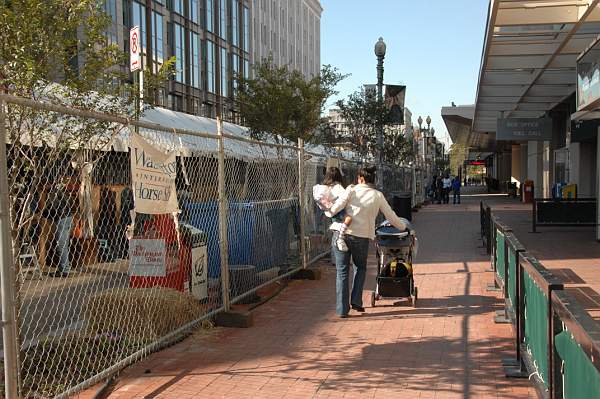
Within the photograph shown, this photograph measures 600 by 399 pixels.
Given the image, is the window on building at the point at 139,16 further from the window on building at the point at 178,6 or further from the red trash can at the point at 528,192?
the red trash can at the point at 528,192

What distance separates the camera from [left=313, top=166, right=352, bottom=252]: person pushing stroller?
7.52 meters

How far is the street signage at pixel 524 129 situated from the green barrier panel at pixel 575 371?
70.0ft

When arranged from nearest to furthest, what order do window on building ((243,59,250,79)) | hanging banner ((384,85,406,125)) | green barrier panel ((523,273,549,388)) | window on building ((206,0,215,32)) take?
green barrier panel ((523,273,549,388)) < hanging banner ((384,85,406,125)) < window on building ((206,0,215,32)) < window on building ((243,59,250,79))

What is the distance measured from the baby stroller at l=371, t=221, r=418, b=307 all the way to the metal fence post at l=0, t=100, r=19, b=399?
16.5ft

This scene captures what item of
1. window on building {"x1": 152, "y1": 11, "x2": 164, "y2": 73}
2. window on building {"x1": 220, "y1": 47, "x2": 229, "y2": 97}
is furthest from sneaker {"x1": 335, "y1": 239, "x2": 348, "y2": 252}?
window on building {"x1": 220, "y1": 47, "x2": 229, "y2": 97}

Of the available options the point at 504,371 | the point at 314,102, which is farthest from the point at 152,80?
the point at 314,102

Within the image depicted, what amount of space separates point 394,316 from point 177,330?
268 cm

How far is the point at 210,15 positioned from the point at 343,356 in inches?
1777

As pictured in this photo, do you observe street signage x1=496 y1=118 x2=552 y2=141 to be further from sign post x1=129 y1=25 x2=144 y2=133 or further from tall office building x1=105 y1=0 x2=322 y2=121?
sign post x1=129 y1=25 x2=144 y2=133

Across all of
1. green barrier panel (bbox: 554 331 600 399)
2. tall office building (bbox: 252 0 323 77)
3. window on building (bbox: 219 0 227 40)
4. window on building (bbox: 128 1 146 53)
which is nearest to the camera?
green barrier panel (bbox: 554 331 600 399)

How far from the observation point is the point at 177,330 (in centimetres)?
619

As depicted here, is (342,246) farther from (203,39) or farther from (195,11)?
(203,39)

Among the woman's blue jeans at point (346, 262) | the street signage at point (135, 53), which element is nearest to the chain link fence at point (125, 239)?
the street signage at point (135, 53)

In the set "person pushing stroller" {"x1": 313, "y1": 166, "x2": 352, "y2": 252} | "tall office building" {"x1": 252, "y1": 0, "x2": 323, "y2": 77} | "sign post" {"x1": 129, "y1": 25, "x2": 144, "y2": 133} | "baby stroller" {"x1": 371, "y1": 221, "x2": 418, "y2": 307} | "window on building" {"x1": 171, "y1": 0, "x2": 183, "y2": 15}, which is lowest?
"baby stroller" {"x1": 371, "y1": 221, "x2": 418, "y2": 307}
